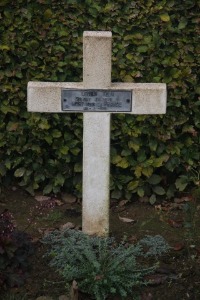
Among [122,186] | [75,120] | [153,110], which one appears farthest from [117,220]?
[153,110]

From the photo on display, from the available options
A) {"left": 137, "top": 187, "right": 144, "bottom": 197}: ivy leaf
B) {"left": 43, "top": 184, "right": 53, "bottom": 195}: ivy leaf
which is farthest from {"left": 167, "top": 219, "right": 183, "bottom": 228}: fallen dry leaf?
{"left": 43, "top": 184, "right": 53, "bottom": 195}: ivy leaf

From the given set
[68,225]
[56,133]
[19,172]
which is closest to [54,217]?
[68,225]

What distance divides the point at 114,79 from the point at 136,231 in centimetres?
125

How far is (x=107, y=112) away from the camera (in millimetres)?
4781

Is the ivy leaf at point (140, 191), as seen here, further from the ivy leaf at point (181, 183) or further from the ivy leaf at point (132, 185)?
the ivy leaf at point (181, 183)

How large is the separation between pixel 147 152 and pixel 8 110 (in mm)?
1207

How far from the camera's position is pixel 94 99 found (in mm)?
4773

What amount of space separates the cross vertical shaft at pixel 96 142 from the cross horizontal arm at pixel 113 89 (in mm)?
122

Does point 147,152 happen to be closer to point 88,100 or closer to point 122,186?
point 122,186

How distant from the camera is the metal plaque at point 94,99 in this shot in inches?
187

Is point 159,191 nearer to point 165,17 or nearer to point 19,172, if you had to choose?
point 19,172

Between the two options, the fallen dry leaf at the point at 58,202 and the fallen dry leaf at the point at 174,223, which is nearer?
the fallen dry leaf at the point at 174,223

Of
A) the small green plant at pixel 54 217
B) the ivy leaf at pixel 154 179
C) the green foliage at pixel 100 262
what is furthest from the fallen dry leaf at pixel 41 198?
the green foliage at pixel 100 262

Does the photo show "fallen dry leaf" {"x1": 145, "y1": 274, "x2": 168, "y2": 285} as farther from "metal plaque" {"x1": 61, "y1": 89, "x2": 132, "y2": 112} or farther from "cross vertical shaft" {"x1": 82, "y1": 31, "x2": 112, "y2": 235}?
"metal plaque" {"x1": 61, "y1": 89, "x2": 132, "y2": 112}
